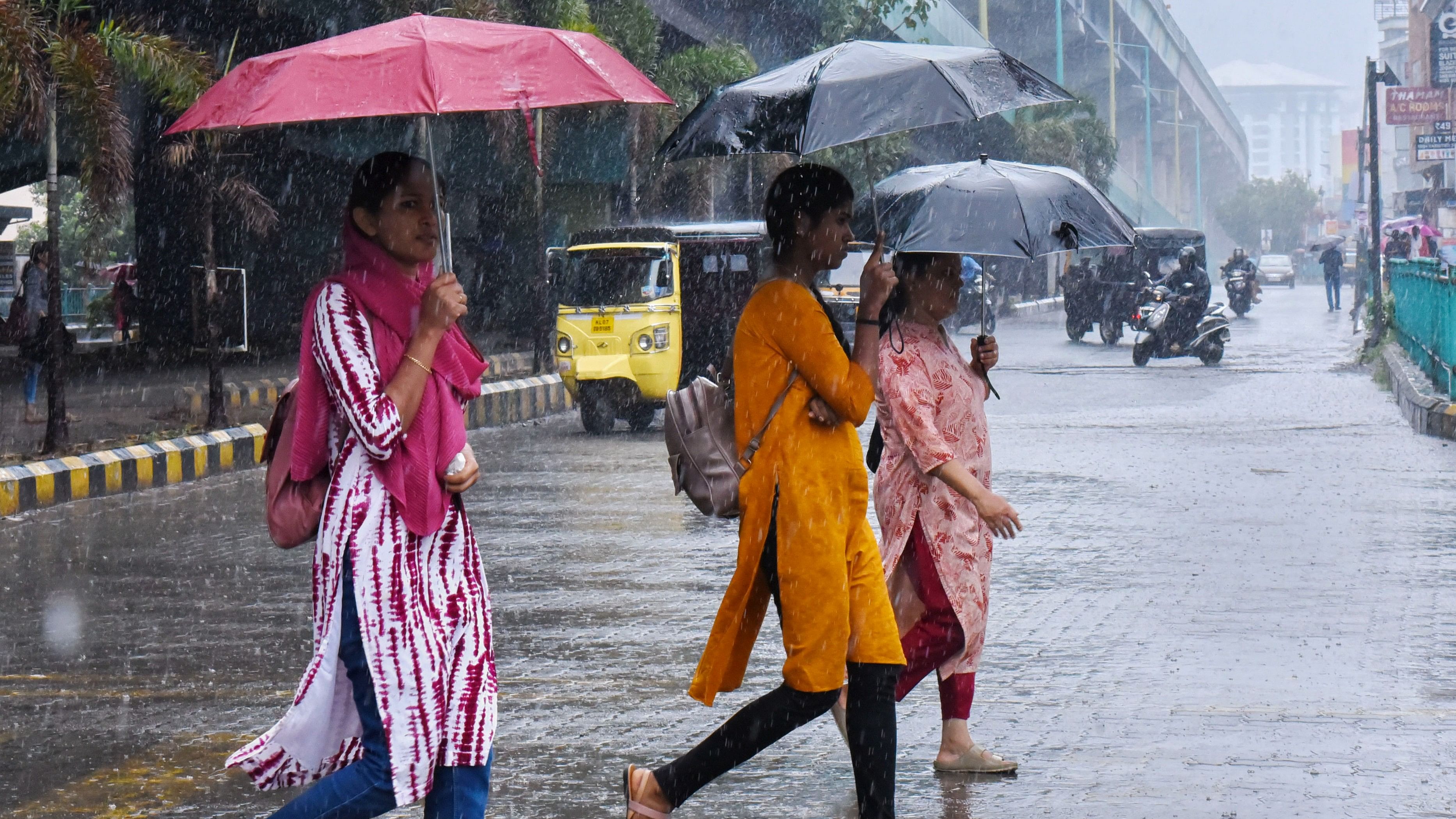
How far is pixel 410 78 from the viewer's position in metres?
3.73

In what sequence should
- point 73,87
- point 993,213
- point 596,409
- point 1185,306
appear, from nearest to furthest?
point 993,213 < point 73,87 < point 596,409 < point 1185,306

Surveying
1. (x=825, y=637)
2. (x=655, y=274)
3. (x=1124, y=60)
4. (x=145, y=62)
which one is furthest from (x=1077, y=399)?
(x=1124, y=60)

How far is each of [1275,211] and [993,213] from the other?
128774 millimetres

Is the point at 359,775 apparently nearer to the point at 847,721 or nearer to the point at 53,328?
the point at 847,721

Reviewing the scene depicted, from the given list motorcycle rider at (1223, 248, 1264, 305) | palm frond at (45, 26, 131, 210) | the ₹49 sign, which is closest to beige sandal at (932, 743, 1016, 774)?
palm frond at (45, 26, 131, 210)

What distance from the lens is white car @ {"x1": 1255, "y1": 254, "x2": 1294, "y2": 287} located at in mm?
76688

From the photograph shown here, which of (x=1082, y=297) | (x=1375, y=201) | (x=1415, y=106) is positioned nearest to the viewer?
(x=1375, y=201)

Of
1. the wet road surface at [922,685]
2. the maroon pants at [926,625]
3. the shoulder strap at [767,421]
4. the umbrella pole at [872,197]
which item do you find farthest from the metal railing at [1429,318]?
the shoulder strap at [767,421]

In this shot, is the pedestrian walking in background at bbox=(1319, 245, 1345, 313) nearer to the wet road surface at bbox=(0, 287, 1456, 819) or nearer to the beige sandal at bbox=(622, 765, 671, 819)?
the wet road surface at bbox=(0, 287, 1456, 819)

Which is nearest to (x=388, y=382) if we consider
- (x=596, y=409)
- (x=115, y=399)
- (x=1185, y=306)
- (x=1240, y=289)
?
(x=596, y=409)

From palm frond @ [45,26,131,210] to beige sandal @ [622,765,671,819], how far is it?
34.5ft

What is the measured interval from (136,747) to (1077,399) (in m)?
14.2

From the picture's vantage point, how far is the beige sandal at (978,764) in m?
4.86

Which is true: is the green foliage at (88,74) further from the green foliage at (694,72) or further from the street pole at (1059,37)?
the street pole at (1059,37)
